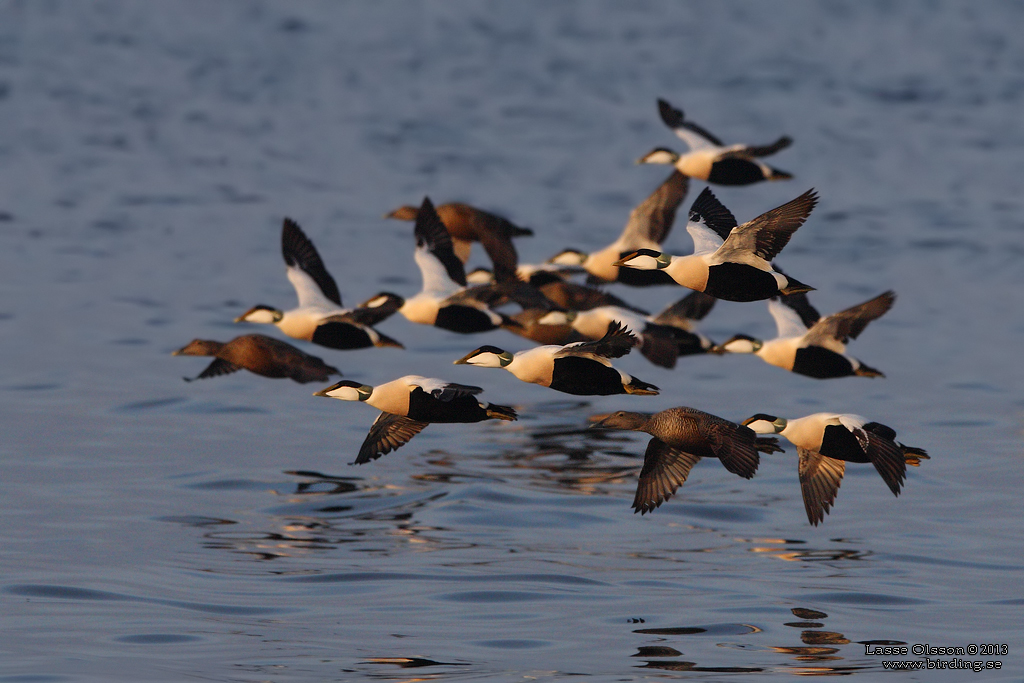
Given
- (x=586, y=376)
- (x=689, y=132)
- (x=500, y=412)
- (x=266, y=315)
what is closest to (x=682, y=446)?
(x=586, y=376)

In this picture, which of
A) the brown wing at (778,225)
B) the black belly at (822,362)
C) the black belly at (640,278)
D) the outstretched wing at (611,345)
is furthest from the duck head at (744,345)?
the outstretched wing at (611,345)

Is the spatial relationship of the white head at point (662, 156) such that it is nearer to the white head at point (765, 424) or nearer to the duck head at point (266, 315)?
the duck head at point (266, 315)

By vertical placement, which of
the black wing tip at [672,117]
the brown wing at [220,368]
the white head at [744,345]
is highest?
the black wing tip at [672,117]

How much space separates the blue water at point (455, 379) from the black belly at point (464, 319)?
1.88m

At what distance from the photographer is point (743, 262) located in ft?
A: 35.6

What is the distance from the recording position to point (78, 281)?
2934cm

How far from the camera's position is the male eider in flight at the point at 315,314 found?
15.0 meters

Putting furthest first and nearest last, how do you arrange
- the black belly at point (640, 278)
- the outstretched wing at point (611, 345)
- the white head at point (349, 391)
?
the black belly at point (640, 278) < the white head at point (349, 391) < the outstretched wing at point (611, 345)

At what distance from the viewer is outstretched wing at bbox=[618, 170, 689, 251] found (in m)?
17.6

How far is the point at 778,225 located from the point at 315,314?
606cm

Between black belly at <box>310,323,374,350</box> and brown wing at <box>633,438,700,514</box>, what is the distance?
3.98m

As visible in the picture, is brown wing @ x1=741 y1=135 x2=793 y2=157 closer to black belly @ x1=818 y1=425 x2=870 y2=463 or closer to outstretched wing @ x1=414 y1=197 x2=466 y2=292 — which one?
outstretched wing @ x1=414 y1=197 x2=466 y2=292

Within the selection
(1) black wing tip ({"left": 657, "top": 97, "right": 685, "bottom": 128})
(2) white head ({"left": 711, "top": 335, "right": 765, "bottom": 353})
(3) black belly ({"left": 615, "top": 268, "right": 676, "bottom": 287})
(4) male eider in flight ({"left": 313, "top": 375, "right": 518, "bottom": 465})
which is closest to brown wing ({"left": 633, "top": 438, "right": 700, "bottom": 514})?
(4) male eider in flight ({"left": 313, "top": 375, "right": 518, "bottom": 465})

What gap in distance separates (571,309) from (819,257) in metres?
17.6
